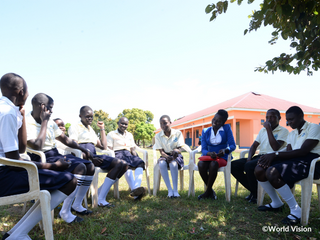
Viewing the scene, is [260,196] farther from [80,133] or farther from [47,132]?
[47,132]

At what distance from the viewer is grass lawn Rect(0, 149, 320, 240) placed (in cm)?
265

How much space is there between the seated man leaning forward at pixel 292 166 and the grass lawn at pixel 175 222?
0.80 ft

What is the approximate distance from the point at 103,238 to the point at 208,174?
7.96 ft

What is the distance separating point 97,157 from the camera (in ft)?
13.0

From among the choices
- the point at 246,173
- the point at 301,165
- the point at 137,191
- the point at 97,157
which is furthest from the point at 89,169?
the point at 301,165

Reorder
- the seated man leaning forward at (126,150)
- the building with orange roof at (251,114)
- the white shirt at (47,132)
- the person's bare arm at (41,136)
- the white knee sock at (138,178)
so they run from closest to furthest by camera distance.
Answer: the person's bare arm at (41,136), the white shirt at (47,132), the white knee sock at (138,178), the seated man leaning forward at (126,150), the building with orange roof at (251,114)

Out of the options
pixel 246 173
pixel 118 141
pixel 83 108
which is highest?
pixel 83 108

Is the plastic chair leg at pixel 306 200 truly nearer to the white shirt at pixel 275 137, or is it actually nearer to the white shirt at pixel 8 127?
the white shirt at pixel 275 137

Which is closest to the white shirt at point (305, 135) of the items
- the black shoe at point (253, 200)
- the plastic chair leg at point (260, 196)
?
the plastic chair leg at point (260, 196)

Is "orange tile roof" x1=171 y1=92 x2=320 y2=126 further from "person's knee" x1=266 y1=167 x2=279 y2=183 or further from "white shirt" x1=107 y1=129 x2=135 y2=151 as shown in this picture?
"person's knee" x1=266 y1=167 x2=279 y2=183

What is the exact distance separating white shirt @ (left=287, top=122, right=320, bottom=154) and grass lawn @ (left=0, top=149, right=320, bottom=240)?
102cm

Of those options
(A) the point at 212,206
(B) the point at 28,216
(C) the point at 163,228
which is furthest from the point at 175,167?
(B) the point at 28,216

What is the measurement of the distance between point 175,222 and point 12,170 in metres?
2.10

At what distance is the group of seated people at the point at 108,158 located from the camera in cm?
211
